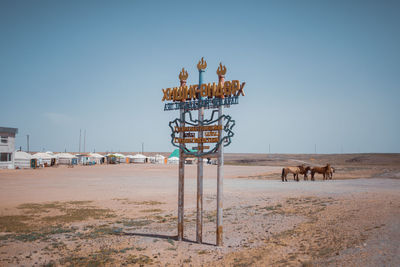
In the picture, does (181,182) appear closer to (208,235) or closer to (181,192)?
(181,192)

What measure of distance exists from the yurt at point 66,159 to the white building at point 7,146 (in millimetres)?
22172

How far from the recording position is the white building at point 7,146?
50.8 metres

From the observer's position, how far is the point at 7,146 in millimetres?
52125

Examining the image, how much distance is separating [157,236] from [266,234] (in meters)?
4.10

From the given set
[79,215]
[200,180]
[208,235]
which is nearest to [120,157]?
Result: [79,215]

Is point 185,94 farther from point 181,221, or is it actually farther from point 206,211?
point 206,211

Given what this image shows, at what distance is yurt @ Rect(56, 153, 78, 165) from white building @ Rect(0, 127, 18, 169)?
22.2 m

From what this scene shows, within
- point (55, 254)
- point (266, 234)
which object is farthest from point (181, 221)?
point (55, 254)

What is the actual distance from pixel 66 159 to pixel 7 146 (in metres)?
26.9

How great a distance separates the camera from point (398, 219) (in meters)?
11.7

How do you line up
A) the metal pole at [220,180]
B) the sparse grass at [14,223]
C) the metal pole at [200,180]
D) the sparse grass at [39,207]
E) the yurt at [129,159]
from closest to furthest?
the metal pole at [220,180] → the metal pole at [200,180] → the sparse grass at [14,223] → the sparse grass at [39,207] → the yurt at [129,159]

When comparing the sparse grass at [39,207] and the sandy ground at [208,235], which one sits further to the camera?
the sparse grass at [39,207]

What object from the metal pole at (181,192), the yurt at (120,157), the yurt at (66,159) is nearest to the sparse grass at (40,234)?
the metal pole at (181,192)

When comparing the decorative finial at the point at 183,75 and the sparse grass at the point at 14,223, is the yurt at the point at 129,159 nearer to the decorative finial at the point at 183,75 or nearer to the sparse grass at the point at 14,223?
the sparse grass at the point at 14,223
